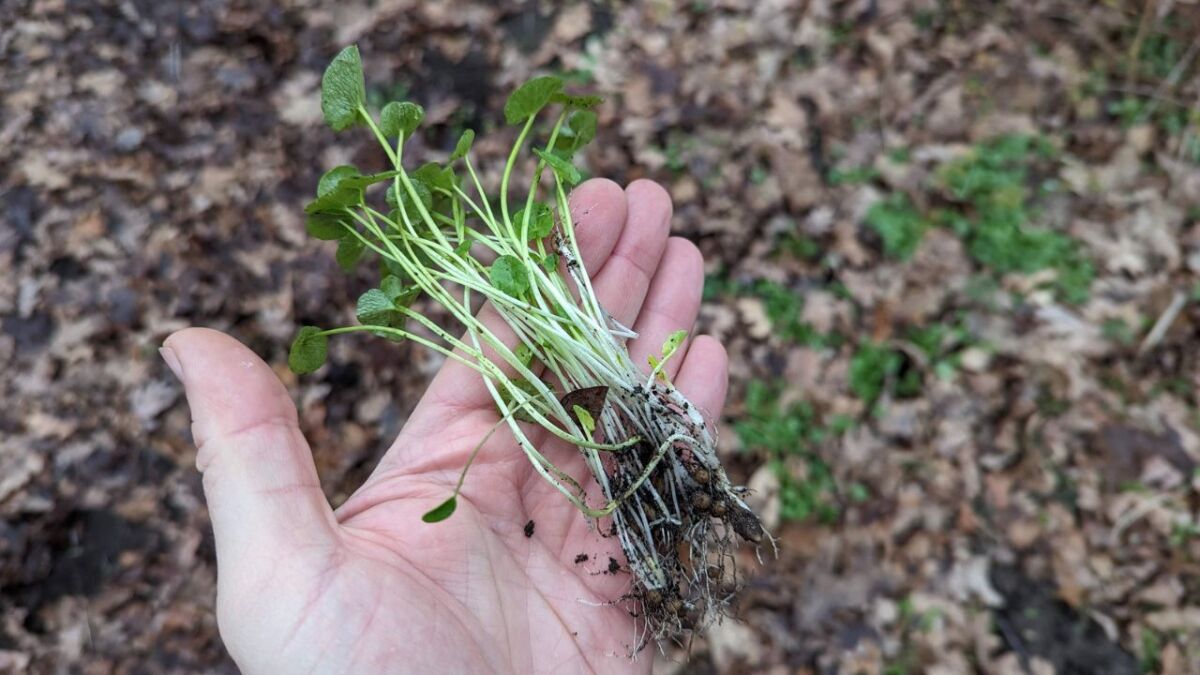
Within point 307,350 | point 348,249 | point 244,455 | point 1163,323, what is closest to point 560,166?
point 348,249

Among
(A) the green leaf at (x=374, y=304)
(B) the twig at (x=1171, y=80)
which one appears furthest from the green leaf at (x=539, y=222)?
(B) the twig at (x=1171, y=80)

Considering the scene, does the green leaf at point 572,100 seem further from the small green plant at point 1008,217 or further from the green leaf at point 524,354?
the small green plant at point 1008,217

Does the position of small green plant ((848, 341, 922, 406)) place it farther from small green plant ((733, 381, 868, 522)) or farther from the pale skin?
the pale skin

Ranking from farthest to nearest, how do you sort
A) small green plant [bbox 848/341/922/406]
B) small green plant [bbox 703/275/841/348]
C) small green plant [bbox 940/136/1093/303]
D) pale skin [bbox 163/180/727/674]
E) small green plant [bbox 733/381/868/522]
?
small green plant [bbox 940/136/1093/303] → small green plant [bbox 703/275/841/348] → small green plant [bbox 848/341/922/406] → small green plant [bbox 733/381/868/522] → pale skin [bbox 163/180/727/674]

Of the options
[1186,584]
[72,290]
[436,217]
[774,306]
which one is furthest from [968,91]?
[72,290]

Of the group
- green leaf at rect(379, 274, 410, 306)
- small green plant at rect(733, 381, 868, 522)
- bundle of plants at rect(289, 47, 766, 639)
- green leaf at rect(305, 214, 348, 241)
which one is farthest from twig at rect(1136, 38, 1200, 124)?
green leaf at rect(305, 214, 348, 241)

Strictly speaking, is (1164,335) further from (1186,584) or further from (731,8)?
(731,8)
